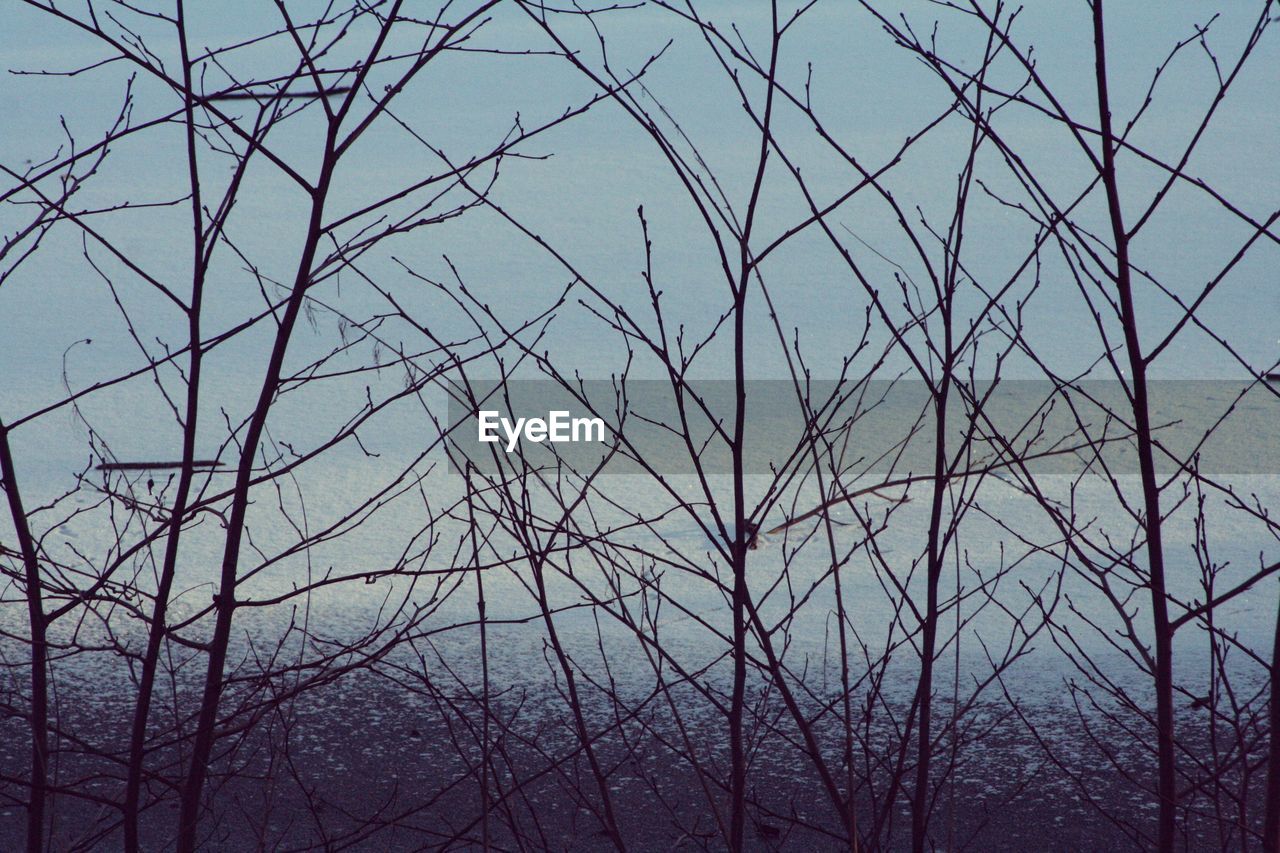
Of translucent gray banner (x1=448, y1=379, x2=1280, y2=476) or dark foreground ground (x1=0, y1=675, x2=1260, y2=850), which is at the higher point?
translucent gray banner (x1=448, y1=379, x2=1280, y2=476)

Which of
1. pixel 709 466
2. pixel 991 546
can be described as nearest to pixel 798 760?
pixel 991 546

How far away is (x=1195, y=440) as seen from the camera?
14.7ft

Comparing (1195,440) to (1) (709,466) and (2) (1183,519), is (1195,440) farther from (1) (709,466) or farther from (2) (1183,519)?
(1) (709,466)

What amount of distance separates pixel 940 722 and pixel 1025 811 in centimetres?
36

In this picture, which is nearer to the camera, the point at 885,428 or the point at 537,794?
the point at 537,794

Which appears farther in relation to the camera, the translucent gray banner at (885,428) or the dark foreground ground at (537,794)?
the translucent gray banner at (885,428)

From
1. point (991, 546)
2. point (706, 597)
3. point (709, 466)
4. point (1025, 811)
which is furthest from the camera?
point (709, 466)

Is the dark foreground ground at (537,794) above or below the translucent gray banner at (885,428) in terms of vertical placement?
below

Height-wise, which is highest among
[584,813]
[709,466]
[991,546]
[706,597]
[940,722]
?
[709,466]

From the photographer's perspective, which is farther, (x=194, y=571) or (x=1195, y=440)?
(x=1195, y=440)

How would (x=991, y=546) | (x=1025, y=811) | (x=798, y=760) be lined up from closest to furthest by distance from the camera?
(x=1025, y=811) < (x=798, y=760) < (x=991, y=546)

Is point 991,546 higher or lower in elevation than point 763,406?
lower

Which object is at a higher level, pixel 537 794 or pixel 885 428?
pixel 885 428

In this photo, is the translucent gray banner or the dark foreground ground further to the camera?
the translucent gray banner
